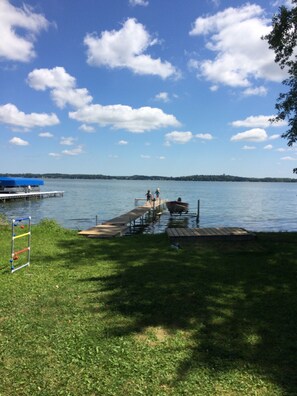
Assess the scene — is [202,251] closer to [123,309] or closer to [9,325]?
[123,309]

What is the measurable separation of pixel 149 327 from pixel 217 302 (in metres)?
1.73

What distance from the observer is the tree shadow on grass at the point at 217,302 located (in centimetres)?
468

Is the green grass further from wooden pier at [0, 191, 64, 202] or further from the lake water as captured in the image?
wooden pier at [0, 191, 64, 202]

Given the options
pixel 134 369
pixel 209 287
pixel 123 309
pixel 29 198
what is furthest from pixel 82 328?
pixel 29 198

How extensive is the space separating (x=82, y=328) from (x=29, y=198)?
6010 centimetres

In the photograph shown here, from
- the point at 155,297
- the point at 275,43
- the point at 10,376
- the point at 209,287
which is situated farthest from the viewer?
the point at 275,43

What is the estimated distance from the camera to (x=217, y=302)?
670cm

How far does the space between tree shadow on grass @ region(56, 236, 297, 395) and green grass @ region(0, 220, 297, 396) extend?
0.8 inches

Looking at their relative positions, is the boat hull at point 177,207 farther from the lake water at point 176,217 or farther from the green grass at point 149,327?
the green grass at point 149,327

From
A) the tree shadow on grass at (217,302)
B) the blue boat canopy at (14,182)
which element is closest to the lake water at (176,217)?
the blue boat canopy at (14,182)

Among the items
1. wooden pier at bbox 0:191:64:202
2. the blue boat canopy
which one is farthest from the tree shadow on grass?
the blue boat canopy

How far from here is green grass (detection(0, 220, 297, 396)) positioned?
409 cm

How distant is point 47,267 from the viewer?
9461 mm

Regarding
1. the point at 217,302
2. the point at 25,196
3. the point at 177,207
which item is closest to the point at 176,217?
the point at 177,207
